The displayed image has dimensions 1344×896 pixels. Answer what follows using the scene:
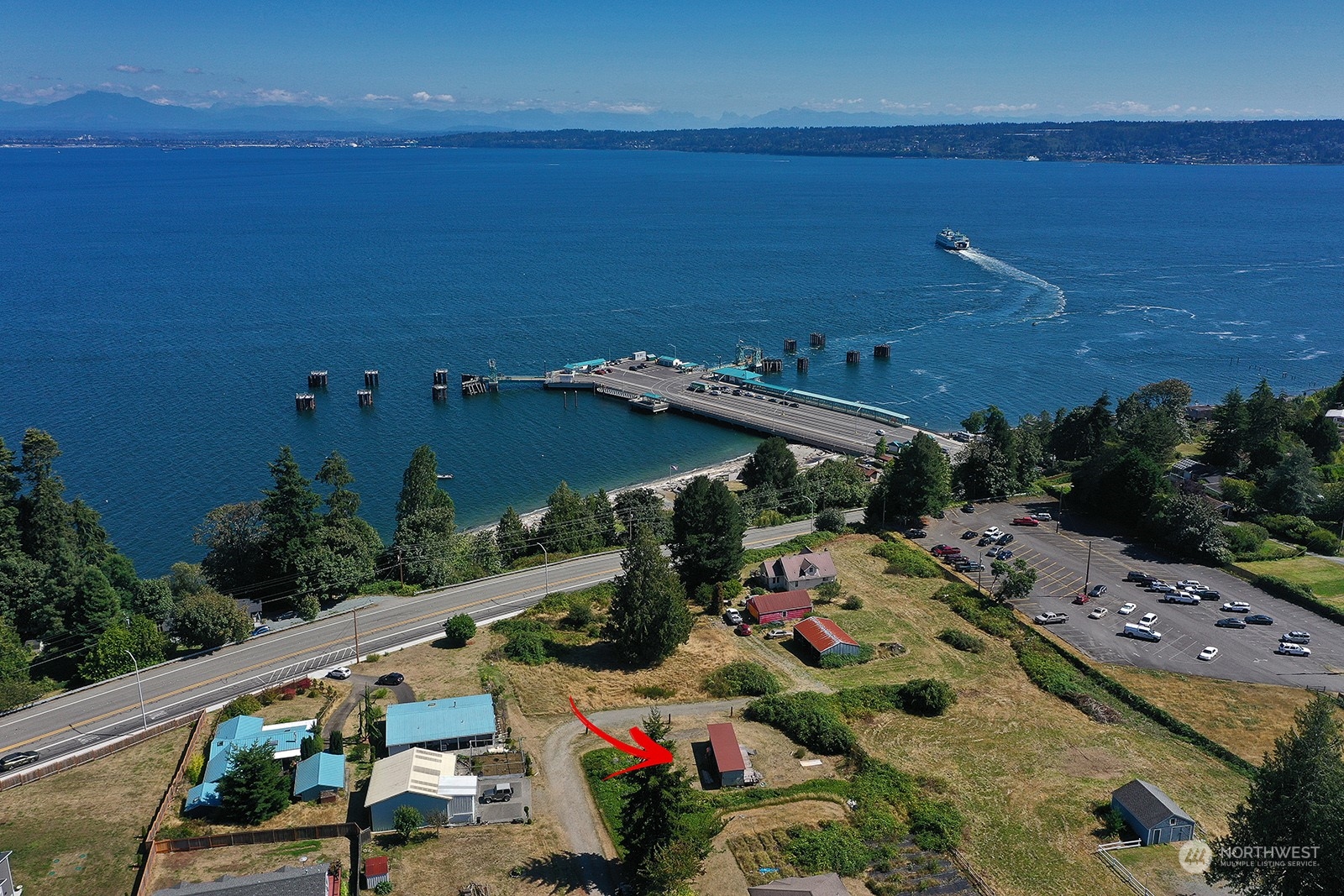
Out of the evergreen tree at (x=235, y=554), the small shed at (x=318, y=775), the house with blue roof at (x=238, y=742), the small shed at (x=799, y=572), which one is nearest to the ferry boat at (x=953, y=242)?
the small shed at (x=799, y=572)

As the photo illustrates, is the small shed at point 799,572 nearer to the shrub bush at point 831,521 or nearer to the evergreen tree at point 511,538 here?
the shrub bush at point 831,521

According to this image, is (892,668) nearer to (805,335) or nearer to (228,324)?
(805,335)

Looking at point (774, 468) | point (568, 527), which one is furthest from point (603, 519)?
point (774, 468)

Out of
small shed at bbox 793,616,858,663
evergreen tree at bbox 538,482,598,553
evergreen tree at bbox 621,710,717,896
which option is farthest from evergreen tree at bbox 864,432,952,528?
evergreen tree at bbox 621,710,717,896

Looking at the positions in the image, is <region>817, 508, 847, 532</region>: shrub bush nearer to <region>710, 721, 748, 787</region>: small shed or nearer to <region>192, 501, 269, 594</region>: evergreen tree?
<region>710, 721, 748, 787</region>: small shed

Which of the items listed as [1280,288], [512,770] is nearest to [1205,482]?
[512,770]

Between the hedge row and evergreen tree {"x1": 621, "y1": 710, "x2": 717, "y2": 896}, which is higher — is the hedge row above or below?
below
